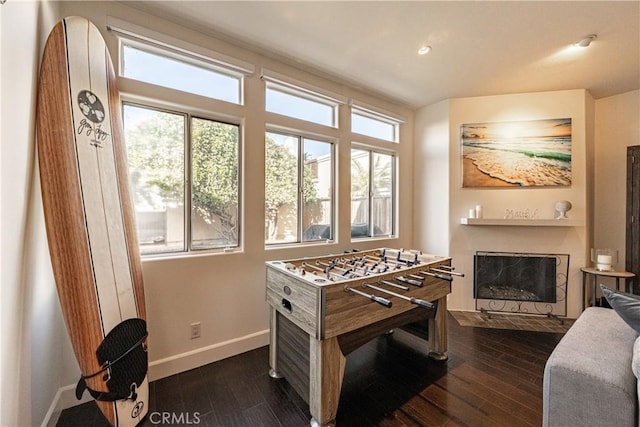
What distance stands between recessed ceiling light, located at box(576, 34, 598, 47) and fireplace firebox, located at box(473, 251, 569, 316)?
7.67ft

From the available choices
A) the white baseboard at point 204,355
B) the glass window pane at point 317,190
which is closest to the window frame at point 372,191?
the glass window pane at point 317,190

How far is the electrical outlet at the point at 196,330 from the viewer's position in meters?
2.24

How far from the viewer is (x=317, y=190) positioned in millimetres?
3170

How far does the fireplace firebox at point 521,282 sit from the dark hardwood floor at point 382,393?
932 mm

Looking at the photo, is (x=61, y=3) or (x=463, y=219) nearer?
(x=61, y=3)

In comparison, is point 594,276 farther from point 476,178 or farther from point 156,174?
point 156,174

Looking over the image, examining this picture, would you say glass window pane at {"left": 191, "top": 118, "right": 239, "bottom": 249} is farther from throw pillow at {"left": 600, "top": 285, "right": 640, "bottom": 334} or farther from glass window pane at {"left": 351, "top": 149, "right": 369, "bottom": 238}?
throw pillow at {"left": 600, "top": 285, "right": 640, "bottom": 334}

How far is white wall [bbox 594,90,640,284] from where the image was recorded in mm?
3443

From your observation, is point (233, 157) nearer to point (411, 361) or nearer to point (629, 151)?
point (411, 361)

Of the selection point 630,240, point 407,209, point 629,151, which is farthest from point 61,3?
point 630,240

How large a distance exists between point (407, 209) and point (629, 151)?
2.89 m

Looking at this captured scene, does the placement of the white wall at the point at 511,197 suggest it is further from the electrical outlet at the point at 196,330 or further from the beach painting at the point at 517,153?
the electrical outlet at the point at 196,330

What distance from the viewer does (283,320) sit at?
2014mm

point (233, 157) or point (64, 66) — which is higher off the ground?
point (64, 66)
